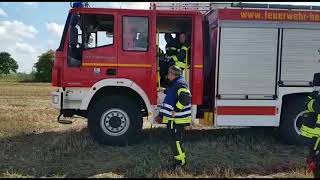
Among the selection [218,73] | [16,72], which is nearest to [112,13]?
[218,73]

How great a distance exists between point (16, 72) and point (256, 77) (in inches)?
3928

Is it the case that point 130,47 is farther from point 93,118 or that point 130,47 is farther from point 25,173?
point 25,173

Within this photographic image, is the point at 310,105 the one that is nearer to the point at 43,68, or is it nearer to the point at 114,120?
the point at 114,120

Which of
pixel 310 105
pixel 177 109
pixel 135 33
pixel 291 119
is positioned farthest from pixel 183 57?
pixel 310 105

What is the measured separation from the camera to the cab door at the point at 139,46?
945 centimetres

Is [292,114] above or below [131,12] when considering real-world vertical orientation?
below

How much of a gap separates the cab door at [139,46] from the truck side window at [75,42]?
2.69ft

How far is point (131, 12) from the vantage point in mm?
9461

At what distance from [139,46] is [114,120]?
1.56 m

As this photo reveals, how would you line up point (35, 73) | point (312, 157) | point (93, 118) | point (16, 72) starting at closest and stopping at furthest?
point (312, 157) < point (93, 118) < point (35, 73) < point (16, 72)

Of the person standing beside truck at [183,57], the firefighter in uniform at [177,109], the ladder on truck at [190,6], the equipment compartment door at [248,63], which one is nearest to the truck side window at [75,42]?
the ladder on truck at [190,6]

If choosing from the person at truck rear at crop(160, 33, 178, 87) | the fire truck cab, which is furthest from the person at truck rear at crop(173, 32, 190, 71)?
the fire truck cab

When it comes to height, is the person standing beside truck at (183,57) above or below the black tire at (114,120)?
above

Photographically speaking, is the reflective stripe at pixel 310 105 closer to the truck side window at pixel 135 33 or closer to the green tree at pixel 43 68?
the truck side window at pixel 135 33
